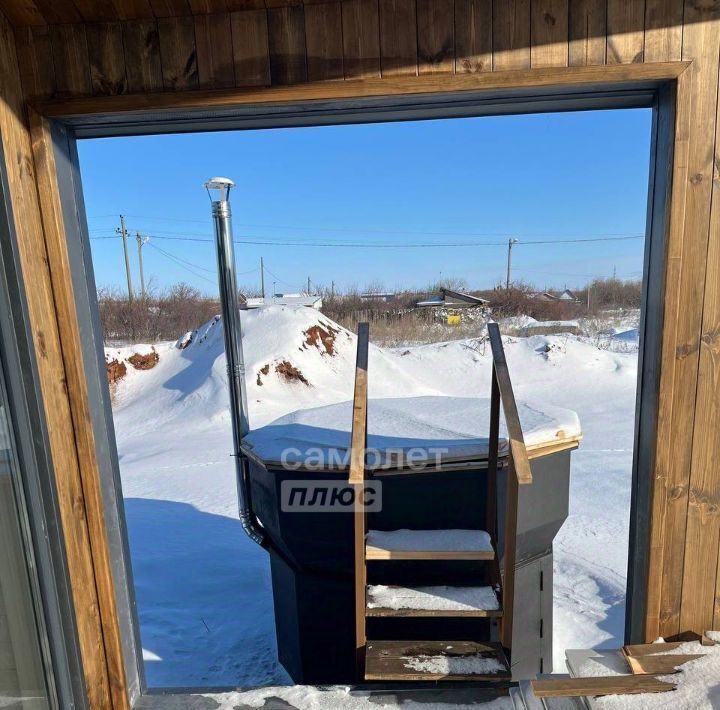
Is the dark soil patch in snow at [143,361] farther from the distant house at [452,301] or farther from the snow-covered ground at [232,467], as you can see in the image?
the distant house at [452,301]

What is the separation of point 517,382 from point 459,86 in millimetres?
7674

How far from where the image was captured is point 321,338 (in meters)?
8.39

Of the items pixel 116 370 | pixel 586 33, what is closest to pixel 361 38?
pixel 586 33

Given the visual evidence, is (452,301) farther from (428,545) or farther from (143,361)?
(428,545)

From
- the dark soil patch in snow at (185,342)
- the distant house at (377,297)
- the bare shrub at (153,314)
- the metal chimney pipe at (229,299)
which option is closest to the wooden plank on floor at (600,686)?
the metal chimney pipe at (229,299)

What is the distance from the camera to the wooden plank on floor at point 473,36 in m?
1.26

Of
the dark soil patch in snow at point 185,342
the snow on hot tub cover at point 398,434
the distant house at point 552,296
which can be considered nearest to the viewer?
the snow on hot tub cover at point 398,434

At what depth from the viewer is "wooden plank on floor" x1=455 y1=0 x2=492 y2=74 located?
1.26m

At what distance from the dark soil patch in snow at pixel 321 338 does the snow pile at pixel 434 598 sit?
624cm

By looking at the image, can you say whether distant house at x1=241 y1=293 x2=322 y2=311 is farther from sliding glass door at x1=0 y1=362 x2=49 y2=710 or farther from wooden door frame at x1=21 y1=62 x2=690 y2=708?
sliding glass door at x1=0 y1=362 x2=49 y2=710

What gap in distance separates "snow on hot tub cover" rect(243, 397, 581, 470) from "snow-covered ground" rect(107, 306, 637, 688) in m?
1.27

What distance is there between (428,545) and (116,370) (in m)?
7.57

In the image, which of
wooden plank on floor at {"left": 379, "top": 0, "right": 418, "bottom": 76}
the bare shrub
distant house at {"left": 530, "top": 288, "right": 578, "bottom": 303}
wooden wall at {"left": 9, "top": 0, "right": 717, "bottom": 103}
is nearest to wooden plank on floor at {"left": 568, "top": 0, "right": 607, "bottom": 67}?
wooden wall at {"left": 9, "top": 0, "right": 717, "bottom": 103}

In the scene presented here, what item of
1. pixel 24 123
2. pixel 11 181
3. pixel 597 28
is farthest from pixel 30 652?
pixel 597 28
